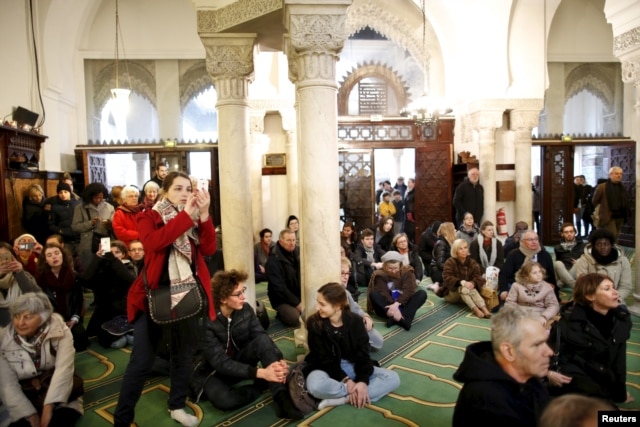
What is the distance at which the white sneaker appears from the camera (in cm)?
320

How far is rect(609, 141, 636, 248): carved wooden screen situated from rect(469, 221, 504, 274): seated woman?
235 inches

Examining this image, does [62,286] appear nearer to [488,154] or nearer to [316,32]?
[316,32]

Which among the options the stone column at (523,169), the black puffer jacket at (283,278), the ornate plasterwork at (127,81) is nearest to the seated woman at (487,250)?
the black puffer jacket at (283,278)

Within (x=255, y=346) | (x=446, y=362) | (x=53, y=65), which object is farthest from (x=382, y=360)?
(x=53, y=65)

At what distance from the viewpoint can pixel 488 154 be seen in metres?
9.81

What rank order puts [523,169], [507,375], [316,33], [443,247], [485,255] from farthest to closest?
1. [523,169]
2. [443,247]
3. [485,255]
4. [316,33]
5. [507,375]

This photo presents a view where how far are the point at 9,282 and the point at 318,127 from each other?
3.03 metres

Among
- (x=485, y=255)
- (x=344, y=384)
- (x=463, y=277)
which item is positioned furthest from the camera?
(x=485, y=255)

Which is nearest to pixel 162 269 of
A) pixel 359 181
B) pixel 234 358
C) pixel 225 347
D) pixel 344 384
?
pixel 225 347

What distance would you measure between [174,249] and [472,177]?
24.7 feet

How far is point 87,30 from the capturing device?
439 inches

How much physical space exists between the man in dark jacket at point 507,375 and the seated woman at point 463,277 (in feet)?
12.6

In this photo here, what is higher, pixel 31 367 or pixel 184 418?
pixel 31 367

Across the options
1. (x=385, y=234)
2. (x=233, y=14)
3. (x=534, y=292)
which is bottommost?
(x=534, y=292)
